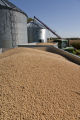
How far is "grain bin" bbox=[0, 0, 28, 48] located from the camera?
13969mm

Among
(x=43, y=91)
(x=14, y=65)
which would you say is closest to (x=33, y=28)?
(x=14, y=65)

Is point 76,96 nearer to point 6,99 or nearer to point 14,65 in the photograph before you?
point 6,99

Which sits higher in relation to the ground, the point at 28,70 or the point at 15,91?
the point at 28,70

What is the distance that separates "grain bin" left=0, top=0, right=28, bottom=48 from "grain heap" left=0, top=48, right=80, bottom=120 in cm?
1063

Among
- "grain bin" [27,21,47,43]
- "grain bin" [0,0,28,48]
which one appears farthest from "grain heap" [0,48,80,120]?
"grain bin" [27,21,47,43]

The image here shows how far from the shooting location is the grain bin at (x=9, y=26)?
45.8 ft

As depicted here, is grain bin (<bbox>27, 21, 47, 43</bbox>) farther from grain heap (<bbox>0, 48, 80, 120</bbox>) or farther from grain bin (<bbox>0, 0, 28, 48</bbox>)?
grain heap (<bbox>0, 48, 80, 120</bbox>)

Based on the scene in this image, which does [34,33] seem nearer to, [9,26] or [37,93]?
[9,26]

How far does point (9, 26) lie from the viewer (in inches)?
572

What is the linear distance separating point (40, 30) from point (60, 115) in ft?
75.4

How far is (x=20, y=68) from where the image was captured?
4.28 m

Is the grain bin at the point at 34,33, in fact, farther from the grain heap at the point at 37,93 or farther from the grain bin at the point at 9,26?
the grain heap at the point at 37,93

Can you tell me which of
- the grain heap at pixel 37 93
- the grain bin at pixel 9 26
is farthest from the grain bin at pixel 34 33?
the grain heap at pixel 37 93

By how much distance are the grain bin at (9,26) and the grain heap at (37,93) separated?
34.9 feet
